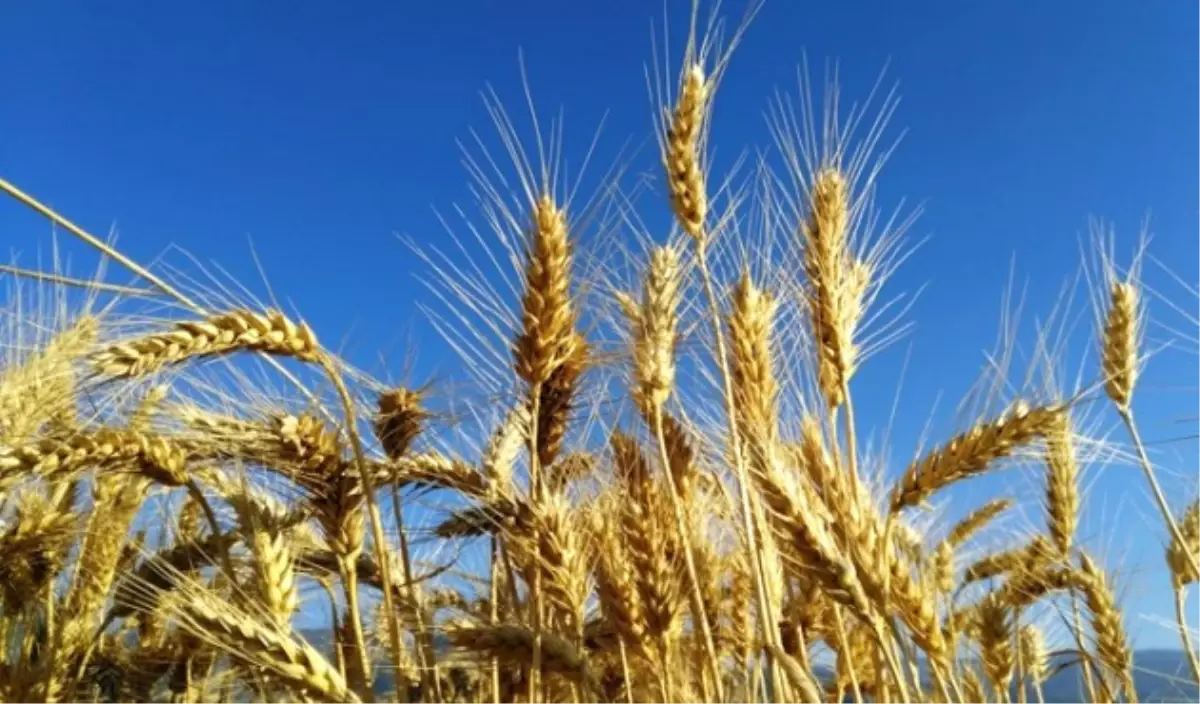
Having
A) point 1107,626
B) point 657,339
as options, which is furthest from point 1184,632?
point 657,339

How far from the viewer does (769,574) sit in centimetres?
284

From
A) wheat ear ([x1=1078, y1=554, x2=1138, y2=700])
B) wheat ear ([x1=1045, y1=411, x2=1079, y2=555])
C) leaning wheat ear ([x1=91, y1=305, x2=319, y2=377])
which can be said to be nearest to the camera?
leaning wheat ear ([x1=91, y1=305, x2=319, y2=377])

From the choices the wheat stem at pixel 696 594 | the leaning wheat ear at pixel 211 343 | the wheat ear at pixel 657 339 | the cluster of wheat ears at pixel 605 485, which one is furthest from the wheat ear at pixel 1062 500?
the leaning wheat ear at pixel 211 343

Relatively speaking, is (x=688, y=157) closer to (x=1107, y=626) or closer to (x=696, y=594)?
(x=696, y=594)

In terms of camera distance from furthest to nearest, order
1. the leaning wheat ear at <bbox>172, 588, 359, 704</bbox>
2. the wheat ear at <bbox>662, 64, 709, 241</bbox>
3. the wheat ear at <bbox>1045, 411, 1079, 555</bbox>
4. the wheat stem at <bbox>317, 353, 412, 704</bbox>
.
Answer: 1. the wheat ear at <bbox>1045, 411, 1079, 555</bbox>
2. the wheat ear at <bbox>662, 64, 709, 241</bbox>
3. the wheat stem at <bbox>317, 353, 412, 704</bbox>
4. the leaning wheat ear at <bbox>172, 588, 359, 704</bbox>

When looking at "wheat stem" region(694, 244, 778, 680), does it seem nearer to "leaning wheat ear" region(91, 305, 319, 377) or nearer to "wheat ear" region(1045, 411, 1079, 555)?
"leaning wheat ear" region(91, 305, 319, 377)

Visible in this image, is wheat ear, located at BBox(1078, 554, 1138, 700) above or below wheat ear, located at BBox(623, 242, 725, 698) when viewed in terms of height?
below

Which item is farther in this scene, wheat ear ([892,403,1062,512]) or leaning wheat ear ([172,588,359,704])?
wheat ear ([892,403,1062,512])

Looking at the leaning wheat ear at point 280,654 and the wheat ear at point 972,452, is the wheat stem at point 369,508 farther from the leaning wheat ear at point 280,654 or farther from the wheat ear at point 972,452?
the wheat ear at point 972,452

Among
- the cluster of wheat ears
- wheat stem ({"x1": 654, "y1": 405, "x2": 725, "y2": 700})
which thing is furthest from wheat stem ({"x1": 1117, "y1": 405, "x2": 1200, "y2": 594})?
wheat stem ({"x1": 654, "y1": 405, "x2": 725, "y2": 700})

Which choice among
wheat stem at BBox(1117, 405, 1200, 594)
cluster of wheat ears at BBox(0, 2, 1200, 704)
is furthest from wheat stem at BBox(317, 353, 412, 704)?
wheat stem at BBox(1117, 405, 1200, 594)

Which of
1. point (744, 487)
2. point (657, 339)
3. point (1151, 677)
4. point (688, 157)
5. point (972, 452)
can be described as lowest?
point (1151, 677)

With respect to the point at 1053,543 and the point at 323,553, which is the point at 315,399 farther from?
the point at 1053,543

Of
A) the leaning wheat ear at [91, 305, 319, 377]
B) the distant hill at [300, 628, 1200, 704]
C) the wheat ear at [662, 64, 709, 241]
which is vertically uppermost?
the wheat ear at [662, 64, 709, 241]
